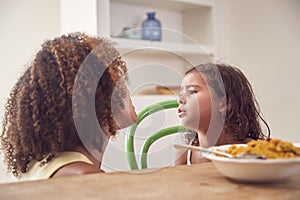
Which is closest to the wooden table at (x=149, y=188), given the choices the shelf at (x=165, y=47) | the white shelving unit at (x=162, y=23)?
the white shelving unit at (x=162, y=23)

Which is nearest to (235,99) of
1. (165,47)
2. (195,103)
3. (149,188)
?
(195,103)

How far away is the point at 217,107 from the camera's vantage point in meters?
1.53

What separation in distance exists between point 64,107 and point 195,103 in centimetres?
64

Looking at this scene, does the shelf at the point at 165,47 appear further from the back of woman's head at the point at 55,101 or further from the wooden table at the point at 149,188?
the wooden table at the point at 149,188

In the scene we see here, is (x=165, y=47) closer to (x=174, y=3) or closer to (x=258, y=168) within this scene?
(x=174, y=3)

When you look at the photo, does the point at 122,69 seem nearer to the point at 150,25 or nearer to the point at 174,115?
the point at 174,115

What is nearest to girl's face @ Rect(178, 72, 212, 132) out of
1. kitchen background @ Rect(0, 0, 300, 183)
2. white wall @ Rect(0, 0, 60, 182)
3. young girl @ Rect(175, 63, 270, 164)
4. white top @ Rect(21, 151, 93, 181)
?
young girl @ Rect(175, 63, 270, 164)

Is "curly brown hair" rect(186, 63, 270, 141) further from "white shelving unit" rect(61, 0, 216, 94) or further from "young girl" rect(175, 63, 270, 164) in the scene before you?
"white shelving unit" rect(61, 0, 216, 94)

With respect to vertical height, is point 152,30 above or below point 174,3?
below

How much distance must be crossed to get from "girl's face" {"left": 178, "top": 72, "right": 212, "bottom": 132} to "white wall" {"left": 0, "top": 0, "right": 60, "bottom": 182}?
1192mm

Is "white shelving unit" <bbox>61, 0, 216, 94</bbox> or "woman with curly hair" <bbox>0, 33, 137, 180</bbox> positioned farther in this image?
"white shelving unit" <bbox>61, 0, 216, 94</bbox>

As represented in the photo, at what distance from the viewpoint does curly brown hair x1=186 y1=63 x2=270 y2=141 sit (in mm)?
1536

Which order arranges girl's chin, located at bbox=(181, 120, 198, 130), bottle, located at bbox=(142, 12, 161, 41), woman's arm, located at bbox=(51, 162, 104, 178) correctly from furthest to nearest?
bottle, located at bbox=(142, 12, 161, 41) < girl's chin, located at bbox=(181, 120, 198, 130) < woman's arm, located at bbox=(51, 162, 104, 178)

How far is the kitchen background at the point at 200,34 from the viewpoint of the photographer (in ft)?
7.98
